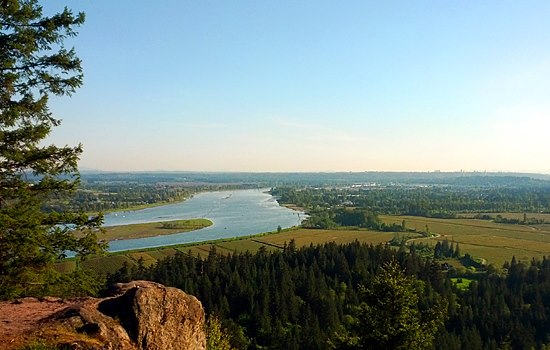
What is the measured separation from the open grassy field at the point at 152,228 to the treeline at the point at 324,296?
1795 inches

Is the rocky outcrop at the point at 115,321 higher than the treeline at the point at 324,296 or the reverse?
higher

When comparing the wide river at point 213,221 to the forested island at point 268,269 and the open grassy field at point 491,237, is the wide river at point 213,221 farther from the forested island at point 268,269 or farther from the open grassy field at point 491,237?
the open grassy field at point 491,237

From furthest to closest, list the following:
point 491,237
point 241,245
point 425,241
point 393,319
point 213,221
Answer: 1. point 213,221
2. point 491,237
3. point 425,241
4. point 241,245
5. point 393,319

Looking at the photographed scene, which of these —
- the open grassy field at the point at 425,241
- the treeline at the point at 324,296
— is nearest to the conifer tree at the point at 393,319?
the treeline at the point at 324,296

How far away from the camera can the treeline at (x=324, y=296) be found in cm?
4769

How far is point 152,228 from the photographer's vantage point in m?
122

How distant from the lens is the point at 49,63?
13438 millimetres

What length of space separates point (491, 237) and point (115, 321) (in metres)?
115

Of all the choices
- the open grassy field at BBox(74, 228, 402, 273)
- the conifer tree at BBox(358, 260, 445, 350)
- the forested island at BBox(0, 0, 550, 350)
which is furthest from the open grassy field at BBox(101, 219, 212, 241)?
the conifer tree at BBox(358, 260, 445, 350)

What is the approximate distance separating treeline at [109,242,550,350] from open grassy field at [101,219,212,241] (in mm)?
45597

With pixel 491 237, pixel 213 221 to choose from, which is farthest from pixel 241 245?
pixel 491 237

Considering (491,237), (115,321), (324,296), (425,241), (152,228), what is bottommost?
(425,241)

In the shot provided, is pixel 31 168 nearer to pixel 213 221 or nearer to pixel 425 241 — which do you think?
pixel 425 241

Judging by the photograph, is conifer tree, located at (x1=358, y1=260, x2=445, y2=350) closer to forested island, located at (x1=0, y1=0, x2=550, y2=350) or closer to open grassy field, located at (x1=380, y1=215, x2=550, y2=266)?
forested island, located at (x1=0, y1=0, x2=550, y2=350)
